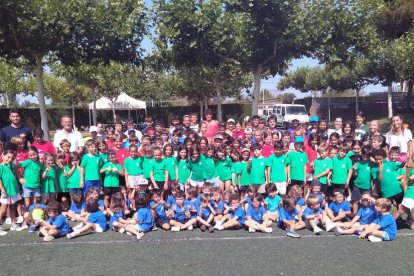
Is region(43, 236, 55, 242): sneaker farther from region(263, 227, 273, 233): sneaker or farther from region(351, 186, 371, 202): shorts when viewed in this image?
region(351, 186, 371, 202): shorts

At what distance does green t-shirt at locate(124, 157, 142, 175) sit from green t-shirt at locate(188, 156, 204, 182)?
917 mm

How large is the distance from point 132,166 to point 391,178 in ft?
14.2

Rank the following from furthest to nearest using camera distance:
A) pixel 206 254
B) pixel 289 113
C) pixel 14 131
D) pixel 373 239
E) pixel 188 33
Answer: pixel 289 113
pixel 188 33
pixel 14 131
pixel 373 239
pixel 206 254

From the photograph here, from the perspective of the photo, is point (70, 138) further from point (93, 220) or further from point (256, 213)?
point (256, 213)

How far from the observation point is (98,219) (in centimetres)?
616

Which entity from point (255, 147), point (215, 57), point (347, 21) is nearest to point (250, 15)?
point (215, 57)

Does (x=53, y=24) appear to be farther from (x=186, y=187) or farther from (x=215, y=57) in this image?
(x=186, y=187)

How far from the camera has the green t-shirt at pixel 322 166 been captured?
22.2 feet

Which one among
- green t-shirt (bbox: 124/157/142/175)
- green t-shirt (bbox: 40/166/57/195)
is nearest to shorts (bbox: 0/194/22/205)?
green t-shirt (bbox: 40/166/57/195)

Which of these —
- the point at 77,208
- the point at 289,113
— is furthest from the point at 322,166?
the point at 289,113

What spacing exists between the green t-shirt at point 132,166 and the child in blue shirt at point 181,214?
99 centimetres

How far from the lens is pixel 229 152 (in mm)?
7160

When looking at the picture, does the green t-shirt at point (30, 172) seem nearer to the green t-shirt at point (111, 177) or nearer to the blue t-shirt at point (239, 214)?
the green t-shirt at point (111, 177)

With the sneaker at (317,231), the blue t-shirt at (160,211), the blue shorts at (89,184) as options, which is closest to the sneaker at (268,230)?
the sneaker at (317,231)
